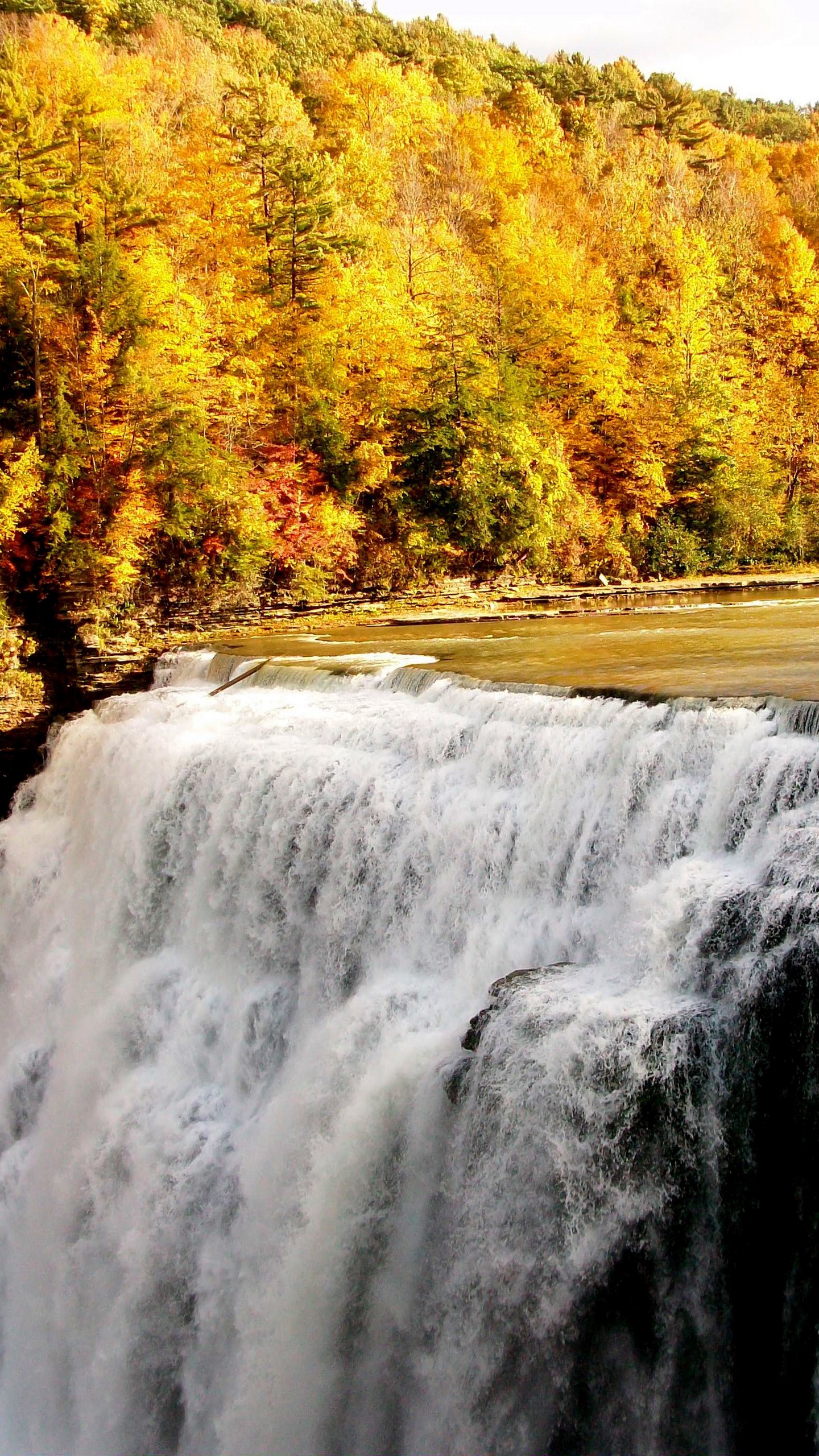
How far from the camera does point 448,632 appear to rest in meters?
15.6

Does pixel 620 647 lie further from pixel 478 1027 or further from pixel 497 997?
pixel 478 1027

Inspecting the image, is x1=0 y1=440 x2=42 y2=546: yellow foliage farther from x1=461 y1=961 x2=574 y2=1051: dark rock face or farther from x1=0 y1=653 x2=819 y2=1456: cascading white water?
x1=461 y1=961 x2=574 y2=1051: dark rock face

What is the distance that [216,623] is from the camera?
18234 mm

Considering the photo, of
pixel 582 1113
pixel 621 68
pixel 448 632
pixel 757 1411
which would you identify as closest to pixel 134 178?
pixel 448 632

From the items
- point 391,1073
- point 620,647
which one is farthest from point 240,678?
point 391,1073

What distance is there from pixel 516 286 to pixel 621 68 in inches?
1880

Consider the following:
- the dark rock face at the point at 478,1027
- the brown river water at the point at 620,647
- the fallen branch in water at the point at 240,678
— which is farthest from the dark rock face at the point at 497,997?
the fallen branch in water at the point at 240,678

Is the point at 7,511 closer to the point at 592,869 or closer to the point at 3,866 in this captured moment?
the point at 3,866

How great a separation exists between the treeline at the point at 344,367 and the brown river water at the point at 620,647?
353 centimetres

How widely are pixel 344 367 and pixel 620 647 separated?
1129 cm

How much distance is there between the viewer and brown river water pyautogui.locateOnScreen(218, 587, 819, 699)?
922cm

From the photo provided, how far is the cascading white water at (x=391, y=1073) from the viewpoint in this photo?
4.86 meters

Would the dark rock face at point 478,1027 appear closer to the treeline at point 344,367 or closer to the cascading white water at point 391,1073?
the cascading white water at point 391,1073

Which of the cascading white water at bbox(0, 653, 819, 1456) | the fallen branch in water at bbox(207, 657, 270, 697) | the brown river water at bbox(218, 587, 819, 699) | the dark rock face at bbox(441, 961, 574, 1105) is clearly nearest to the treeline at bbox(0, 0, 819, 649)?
the brown river water at bbox(218, 587, 819, 699)
